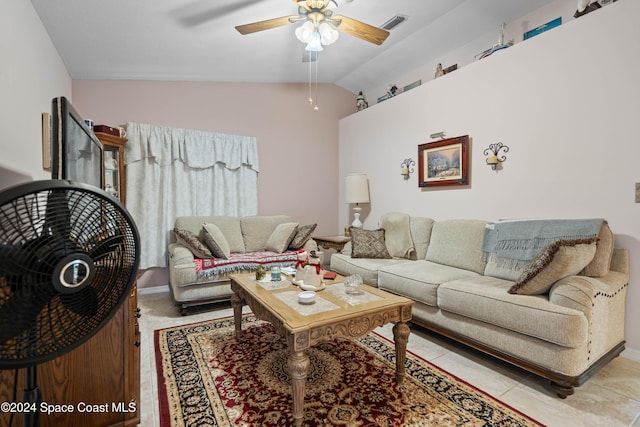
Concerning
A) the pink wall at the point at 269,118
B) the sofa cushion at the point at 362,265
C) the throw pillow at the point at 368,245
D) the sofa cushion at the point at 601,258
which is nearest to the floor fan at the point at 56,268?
the sofa cushion at the point at 362,265

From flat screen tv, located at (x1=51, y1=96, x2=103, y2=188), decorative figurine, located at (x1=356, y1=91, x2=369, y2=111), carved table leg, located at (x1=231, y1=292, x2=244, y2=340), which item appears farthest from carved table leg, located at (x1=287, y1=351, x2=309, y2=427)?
decorative figurine, located at (x1=356, y1=91, x2=369, y2=111)

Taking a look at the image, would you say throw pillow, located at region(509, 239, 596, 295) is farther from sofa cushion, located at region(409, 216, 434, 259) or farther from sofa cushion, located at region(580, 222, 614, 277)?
sofa cushion, located at region(409, 216, 434, 259)

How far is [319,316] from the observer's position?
1.60m

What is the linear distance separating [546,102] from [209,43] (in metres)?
2.99

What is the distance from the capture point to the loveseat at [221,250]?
2.96 meters

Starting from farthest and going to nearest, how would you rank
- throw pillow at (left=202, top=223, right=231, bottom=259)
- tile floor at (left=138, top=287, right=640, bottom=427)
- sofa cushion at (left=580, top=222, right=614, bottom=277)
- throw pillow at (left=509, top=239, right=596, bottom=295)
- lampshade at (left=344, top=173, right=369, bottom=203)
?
lampshade at (left=344, top=173, right=369, bottom=203) < throw pillow at (left=202, top=223, right=231, bottom=259) < sofa cushion at (left=580, top=222, right=614, bottom=277) < throw pillow at (left=509, top=239, right=596, bottom=295) < tile floor at (left=138, top=287, right=640, bottom=427)

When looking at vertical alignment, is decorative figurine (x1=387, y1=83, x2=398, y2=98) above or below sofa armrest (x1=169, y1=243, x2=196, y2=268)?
above

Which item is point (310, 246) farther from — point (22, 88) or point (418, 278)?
point (22, 88)

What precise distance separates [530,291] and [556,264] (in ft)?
0.76

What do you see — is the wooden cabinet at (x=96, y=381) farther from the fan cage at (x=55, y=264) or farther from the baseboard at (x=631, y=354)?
the baseboard at (x=631, y=354)

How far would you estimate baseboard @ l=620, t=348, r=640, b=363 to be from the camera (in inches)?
81.4

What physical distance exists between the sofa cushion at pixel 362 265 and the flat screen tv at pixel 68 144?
226 cm

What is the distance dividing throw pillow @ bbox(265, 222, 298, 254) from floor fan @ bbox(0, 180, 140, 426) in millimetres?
2790

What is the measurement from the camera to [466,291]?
2.14 meters
